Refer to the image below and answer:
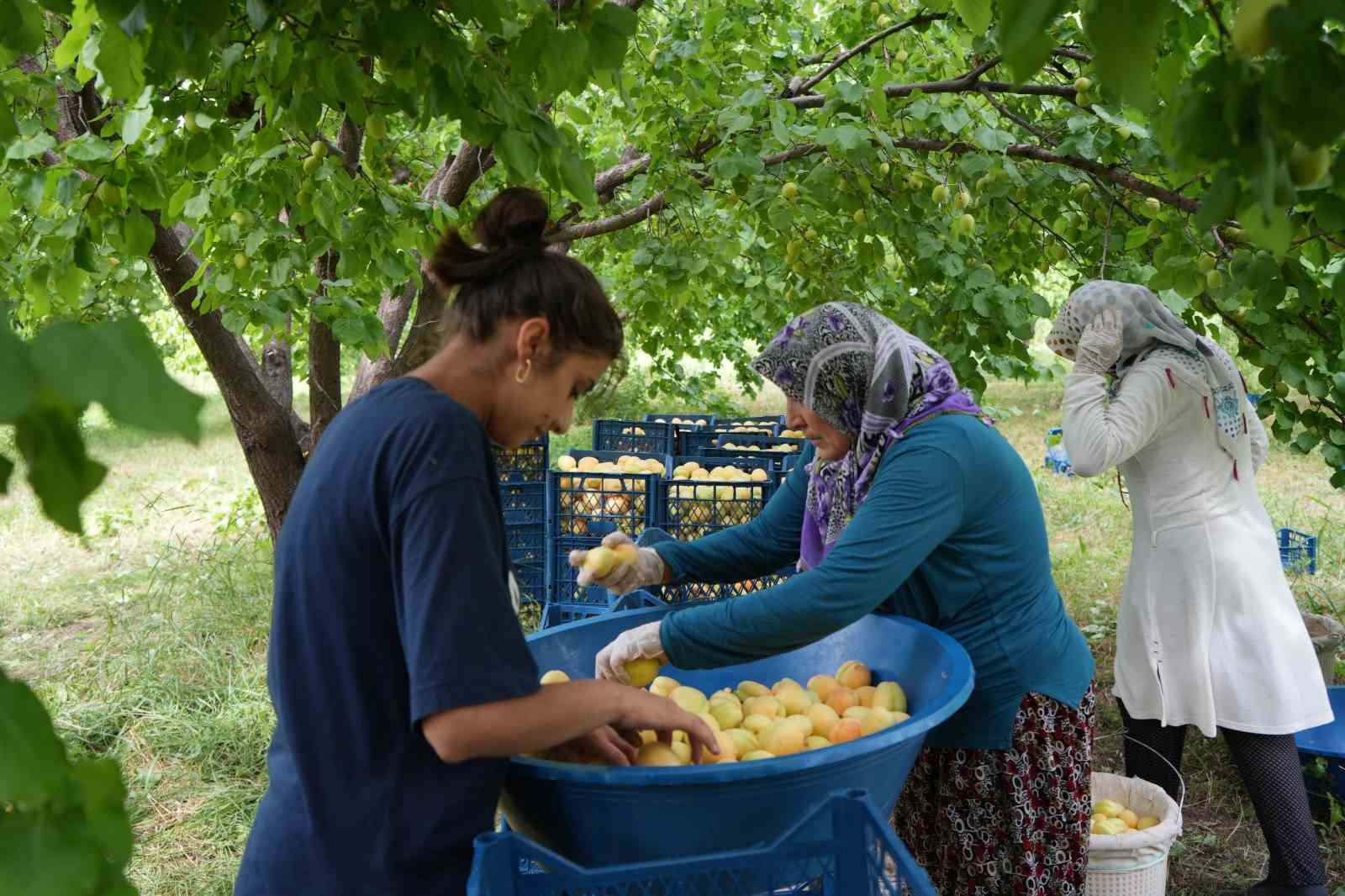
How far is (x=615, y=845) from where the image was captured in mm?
1470

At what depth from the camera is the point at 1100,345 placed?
132 inches

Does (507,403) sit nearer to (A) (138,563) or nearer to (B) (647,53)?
(B) (647,53)

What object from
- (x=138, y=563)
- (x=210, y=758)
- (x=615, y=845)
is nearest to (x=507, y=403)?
(x=615, y=845)

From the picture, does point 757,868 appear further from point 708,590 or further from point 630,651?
point 708,590

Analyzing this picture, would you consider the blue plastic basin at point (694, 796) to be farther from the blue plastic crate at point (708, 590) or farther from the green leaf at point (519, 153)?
the blue plastic crate at point (708, 590)

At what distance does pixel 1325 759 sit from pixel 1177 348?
57.1 inches

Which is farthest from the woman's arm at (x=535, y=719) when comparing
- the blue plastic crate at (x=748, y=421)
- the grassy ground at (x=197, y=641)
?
the blue plastic crate at (x=748, y=421)

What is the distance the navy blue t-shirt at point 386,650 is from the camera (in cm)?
128

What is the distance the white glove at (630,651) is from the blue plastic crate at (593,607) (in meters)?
0.25

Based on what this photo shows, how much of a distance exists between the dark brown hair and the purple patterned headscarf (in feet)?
2.46

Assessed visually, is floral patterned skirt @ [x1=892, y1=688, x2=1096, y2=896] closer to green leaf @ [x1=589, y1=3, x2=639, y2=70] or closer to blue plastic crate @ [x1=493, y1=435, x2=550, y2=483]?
green leaf @ [x1=589, y1=3, x2=639, y2=70]

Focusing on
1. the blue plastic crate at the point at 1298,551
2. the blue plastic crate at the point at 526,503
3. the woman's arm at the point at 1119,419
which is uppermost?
the woman's arm at the point at 1119,419

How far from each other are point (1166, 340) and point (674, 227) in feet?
7.44

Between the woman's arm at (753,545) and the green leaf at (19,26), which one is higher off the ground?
the green leaf at (19,26)
